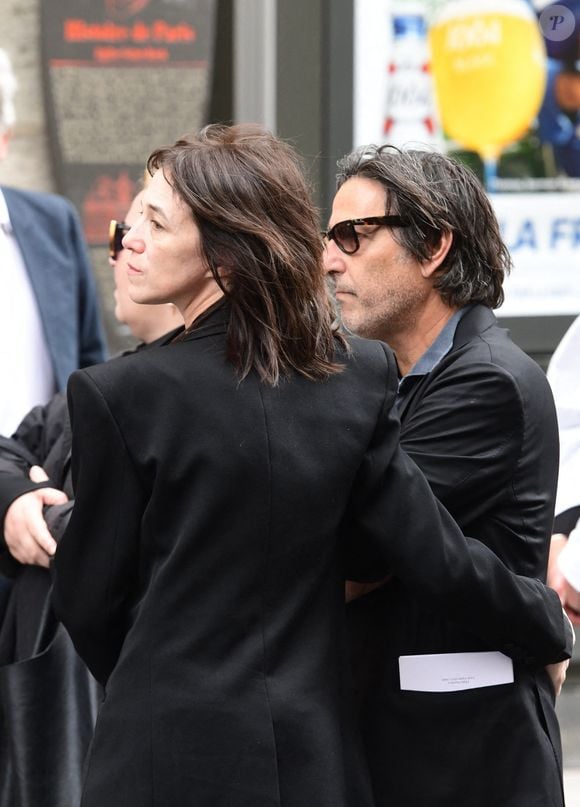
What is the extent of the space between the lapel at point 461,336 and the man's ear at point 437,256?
107 millimetres

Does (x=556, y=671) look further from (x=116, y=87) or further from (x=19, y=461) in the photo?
(x=116, y=87)

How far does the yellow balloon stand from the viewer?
5.65 meters

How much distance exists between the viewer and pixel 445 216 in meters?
2.78

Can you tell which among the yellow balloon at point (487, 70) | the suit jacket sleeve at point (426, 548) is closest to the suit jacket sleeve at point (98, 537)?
the suit jacket sleeve at point (426, 548)

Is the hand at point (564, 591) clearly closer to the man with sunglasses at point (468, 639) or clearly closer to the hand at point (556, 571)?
the hand at point (556, 571)

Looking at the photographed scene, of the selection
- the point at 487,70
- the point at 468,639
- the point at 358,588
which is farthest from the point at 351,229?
the point at 487,70

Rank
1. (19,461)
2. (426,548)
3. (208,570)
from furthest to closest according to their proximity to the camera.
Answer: (19,461) < (426,548) < (208,570)

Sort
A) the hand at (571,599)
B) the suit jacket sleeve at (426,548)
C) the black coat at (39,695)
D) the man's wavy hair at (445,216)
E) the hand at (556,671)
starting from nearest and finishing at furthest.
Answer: the suit jacket sleeve at (426,548) → the hand at (556,671) → the man's wavy hair at (445,216) → the black coat at (39,695) → the hand at (571,599)

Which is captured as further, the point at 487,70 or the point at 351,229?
the point at 487,70

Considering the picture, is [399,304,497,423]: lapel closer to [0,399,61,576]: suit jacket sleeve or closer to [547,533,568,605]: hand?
[547,533,568,605]: hand

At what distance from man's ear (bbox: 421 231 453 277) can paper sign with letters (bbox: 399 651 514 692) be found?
0.75m

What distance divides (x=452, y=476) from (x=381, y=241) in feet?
1.80

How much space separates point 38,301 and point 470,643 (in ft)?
7.09

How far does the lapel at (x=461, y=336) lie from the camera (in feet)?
8.68
